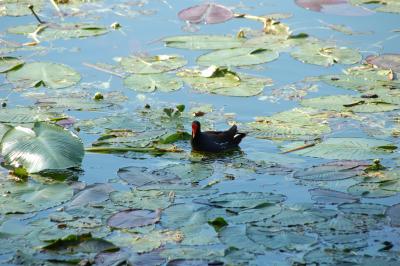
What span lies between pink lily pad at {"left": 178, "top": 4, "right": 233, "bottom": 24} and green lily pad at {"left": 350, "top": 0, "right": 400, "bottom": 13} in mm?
1566

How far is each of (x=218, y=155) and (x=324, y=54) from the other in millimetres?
2385

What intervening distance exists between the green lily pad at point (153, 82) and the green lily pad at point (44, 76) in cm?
51

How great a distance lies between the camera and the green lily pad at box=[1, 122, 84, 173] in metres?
6.12

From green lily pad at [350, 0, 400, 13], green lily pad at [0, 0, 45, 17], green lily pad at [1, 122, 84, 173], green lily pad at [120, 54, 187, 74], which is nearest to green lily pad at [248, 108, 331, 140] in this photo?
green lily pad at [120, 54, 187, 74]

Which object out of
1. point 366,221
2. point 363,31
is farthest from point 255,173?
point 363,31

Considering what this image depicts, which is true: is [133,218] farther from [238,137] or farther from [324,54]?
[324,54]

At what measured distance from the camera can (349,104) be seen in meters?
7.42

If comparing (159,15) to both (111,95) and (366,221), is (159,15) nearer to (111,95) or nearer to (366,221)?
(111,95)

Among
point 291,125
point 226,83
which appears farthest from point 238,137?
point 226,83

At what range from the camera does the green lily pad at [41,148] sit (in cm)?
612

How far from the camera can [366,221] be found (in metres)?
5.45

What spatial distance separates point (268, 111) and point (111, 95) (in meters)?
1.37

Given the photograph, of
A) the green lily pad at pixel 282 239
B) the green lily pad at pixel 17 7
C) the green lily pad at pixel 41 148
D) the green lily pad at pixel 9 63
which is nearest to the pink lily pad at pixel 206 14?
the green lily pad at pixel 17 7

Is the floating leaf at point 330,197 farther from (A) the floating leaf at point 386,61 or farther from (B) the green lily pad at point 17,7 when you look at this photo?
(B) the green lily pad at point 17,7
